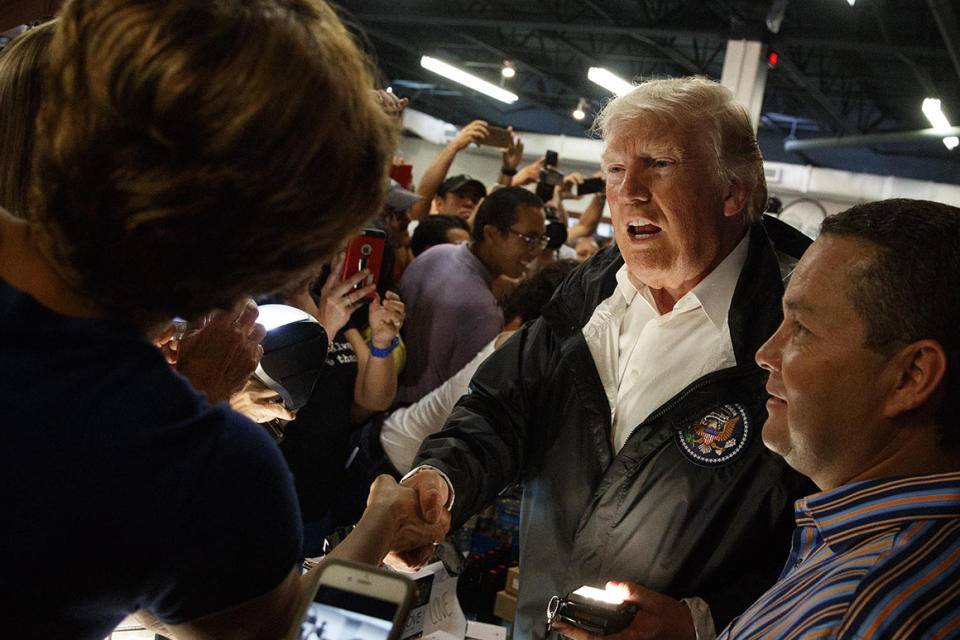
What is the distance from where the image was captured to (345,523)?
3.12 m

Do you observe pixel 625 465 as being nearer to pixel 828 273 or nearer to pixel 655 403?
pixel 655 403

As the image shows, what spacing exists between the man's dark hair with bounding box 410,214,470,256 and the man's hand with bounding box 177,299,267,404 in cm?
312

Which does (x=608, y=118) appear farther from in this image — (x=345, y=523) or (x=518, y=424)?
(x=345, y=523)

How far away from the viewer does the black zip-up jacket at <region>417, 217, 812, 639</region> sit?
1714mm

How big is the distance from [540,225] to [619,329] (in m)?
1.98

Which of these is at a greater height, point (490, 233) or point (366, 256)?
point (490, 233)

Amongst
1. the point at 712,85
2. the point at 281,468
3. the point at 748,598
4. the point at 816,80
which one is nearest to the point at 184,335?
the point at 281,468

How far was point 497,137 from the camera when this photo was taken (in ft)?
17.6

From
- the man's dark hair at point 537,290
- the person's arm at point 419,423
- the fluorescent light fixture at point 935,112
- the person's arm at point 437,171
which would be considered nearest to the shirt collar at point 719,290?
the person's arm at point 419,423

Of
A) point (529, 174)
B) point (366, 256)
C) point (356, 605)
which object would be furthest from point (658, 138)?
point (529, 174)

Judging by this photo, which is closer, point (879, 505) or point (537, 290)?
point (879, 505)

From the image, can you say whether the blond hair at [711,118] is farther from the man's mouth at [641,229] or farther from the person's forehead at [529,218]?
the person's forehead at [529,218]

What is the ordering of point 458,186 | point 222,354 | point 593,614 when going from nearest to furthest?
point 222,354 → point 593,614 → point 458,186

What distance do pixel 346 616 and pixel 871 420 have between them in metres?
0.91
